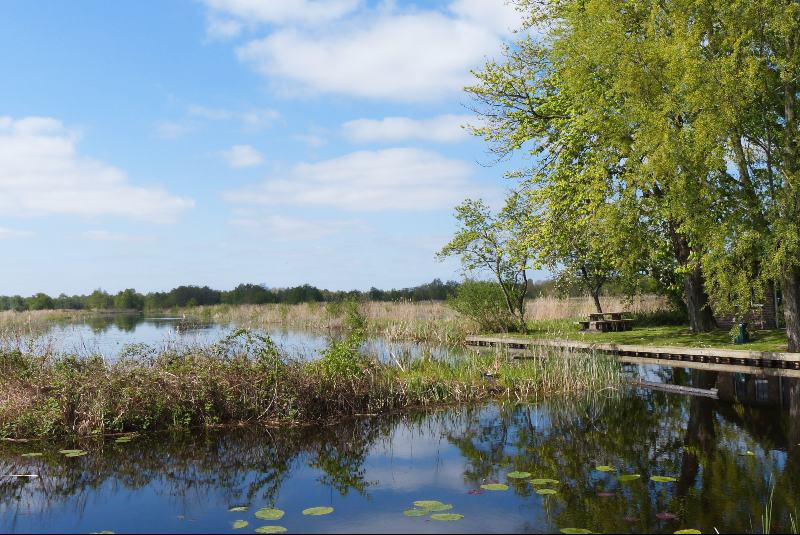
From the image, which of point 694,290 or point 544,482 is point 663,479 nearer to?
point 544,482

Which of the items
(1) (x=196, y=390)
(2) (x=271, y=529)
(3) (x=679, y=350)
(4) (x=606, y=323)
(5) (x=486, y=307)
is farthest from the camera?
(5) (x=486, y=307)

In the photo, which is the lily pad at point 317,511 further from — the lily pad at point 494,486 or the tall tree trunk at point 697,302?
the tall tree trunk at point 697,302

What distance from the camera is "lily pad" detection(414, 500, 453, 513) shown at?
22.8ft

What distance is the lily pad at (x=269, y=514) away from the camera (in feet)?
22.3

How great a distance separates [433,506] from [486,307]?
21161 millimetres

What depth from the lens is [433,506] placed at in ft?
23.1

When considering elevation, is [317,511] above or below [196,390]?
below

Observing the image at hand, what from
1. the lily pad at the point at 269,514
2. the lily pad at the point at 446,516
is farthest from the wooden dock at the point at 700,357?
the lily pad at the point at 269,514

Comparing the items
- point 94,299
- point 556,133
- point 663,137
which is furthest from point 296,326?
point 94,299

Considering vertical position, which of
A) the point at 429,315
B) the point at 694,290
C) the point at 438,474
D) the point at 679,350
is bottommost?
the point at 438,474

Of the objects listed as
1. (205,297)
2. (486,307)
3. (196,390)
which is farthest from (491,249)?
(205,297)

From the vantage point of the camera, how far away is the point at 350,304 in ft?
104

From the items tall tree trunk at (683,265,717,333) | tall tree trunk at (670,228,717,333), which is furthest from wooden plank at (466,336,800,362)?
tall tree trunk at (683,265,717,333)

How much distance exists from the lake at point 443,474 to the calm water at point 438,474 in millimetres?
28
